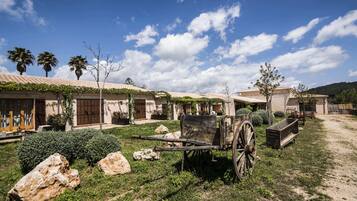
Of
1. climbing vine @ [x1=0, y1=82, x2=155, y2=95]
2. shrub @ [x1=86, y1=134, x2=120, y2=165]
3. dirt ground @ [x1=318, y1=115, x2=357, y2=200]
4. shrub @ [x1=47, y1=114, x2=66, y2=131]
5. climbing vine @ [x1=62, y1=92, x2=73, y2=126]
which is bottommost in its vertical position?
dirt ground @ [x1=318, y1=115, x2=357, y2=200]

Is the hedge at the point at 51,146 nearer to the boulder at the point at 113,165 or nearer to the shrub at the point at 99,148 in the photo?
the shrub at the point at 99,148

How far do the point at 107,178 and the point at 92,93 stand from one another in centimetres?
1290

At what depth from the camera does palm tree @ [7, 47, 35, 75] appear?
85.9 ft

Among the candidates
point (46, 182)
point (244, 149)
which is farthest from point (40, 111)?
point (244, 149)

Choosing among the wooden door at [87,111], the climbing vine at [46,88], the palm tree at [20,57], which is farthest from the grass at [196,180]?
the palm tree at [20,57]

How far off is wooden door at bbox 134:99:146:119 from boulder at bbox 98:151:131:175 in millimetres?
14802

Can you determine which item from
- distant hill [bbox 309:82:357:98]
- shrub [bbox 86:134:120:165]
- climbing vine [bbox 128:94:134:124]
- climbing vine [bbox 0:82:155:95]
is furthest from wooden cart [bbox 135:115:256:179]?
distant hill [bbox 309:82:357:98]

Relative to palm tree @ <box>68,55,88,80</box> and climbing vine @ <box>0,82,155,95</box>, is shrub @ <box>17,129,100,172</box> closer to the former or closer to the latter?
climbing vine @ <box>0,82,155,95</box>

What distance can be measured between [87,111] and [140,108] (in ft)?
18.3

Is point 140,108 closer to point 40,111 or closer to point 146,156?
point 40,111

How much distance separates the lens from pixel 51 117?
14648 mm

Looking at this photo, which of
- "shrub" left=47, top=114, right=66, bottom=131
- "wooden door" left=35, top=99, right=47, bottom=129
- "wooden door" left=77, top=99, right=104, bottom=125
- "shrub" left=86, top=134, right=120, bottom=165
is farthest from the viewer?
"wooden door" left=77, top=99, right=104, bottom=125

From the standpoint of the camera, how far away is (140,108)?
2167 cm

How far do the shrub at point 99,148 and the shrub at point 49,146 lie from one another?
48cm
